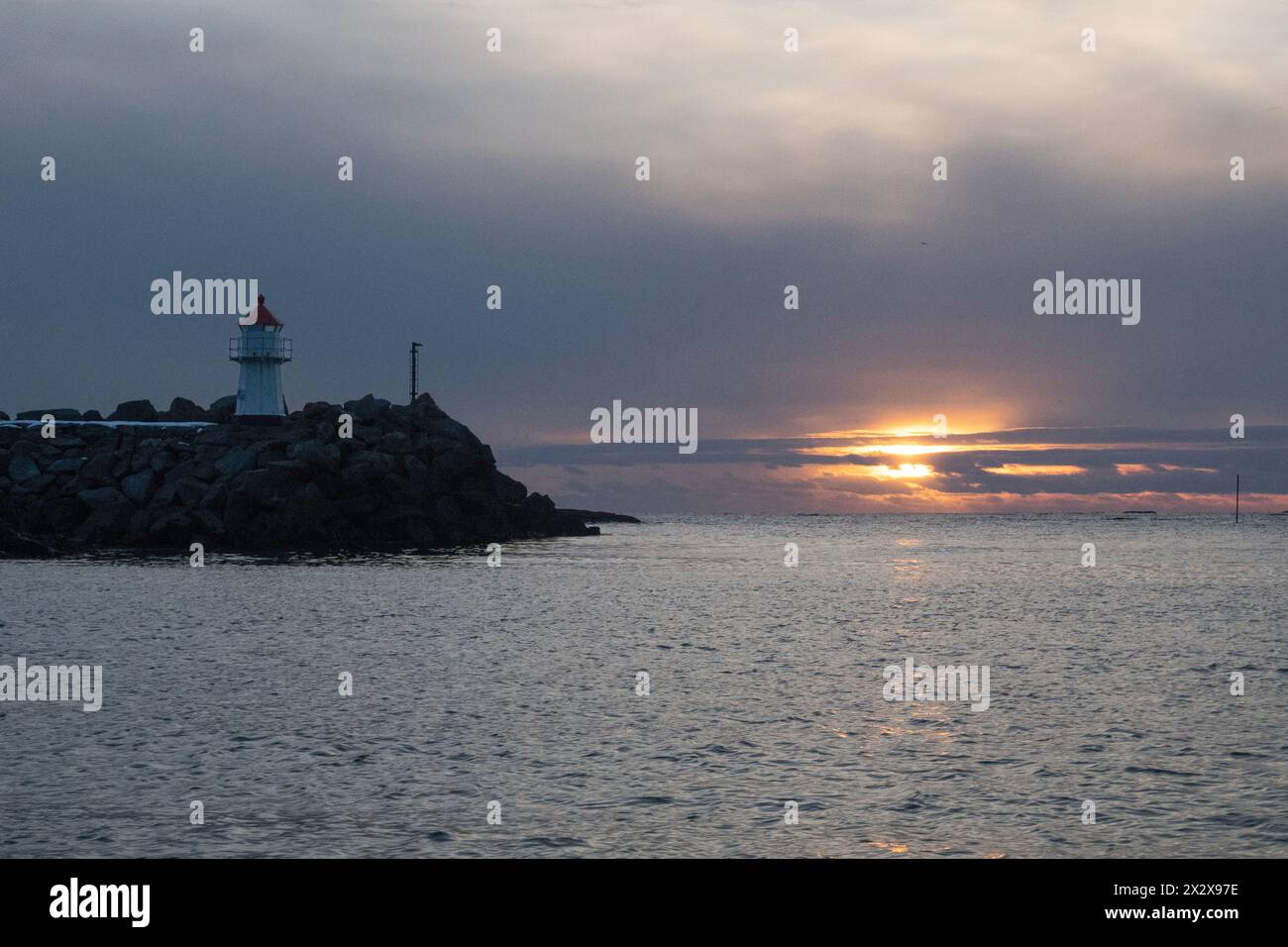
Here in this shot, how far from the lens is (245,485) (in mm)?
82312

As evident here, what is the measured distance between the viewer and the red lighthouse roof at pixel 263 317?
94062 millimetres

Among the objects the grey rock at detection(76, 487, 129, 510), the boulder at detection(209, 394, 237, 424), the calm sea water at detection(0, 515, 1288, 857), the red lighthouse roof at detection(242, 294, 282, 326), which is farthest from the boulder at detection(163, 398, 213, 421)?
the calm sea water at detection(0, 515, 1288, 857)

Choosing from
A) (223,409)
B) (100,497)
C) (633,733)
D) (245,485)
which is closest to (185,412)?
(223,409)

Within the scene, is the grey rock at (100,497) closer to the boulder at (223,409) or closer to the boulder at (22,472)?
the boulder at (22,472)

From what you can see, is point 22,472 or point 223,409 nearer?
point 22,472

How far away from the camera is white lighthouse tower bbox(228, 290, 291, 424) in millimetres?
94375

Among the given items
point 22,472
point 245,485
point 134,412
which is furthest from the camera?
point 134,412

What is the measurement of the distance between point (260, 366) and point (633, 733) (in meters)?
80.0

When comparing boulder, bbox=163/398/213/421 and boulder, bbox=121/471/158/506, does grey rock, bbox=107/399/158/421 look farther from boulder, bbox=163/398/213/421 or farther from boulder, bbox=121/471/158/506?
boulder, bbox=121/471/158/506

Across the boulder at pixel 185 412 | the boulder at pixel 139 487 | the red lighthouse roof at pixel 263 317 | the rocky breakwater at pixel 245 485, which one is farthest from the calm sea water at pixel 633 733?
the boulder at pixel 185 412

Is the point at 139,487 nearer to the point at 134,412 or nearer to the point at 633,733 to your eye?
the point at 134,412

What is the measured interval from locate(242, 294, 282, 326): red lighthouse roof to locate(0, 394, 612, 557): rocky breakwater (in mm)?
7225
